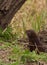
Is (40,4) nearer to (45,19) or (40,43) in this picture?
(45,19)

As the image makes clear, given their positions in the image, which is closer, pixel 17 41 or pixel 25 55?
pixel 25 55

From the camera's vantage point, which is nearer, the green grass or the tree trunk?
the green grass

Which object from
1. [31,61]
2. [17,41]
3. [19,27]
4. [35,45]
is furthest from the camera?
[19,27]

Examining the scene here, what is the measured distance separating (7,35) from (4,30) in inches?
5.6

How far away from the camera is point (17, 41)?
5633 mm

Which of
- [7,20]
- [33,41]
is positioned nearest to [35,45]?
[33,41]

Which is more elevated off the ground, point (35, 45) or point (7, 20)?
point (7, 20)

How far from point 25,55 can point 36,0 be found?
536 cm

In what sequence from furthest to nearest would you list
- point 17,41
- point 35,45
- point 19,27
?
point 19,27 → point 17,41 → point 35,45

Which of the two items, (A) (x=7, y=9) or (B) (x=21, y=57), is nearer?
(B) (x=21, y=57)

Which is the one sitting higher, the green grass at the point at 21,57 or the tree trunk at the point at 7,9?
the tree trunk at the point at 7,9

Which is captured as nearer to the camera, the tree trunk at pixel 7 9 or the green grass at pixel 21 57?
the green grass at pixel 21 57

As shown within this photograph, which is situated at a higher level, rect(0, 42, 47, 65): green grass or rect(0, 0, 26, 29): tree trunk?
rect(0, 0, 26, 29): tree trunk

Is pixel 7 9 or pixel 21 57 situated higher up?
pixel 7 9
